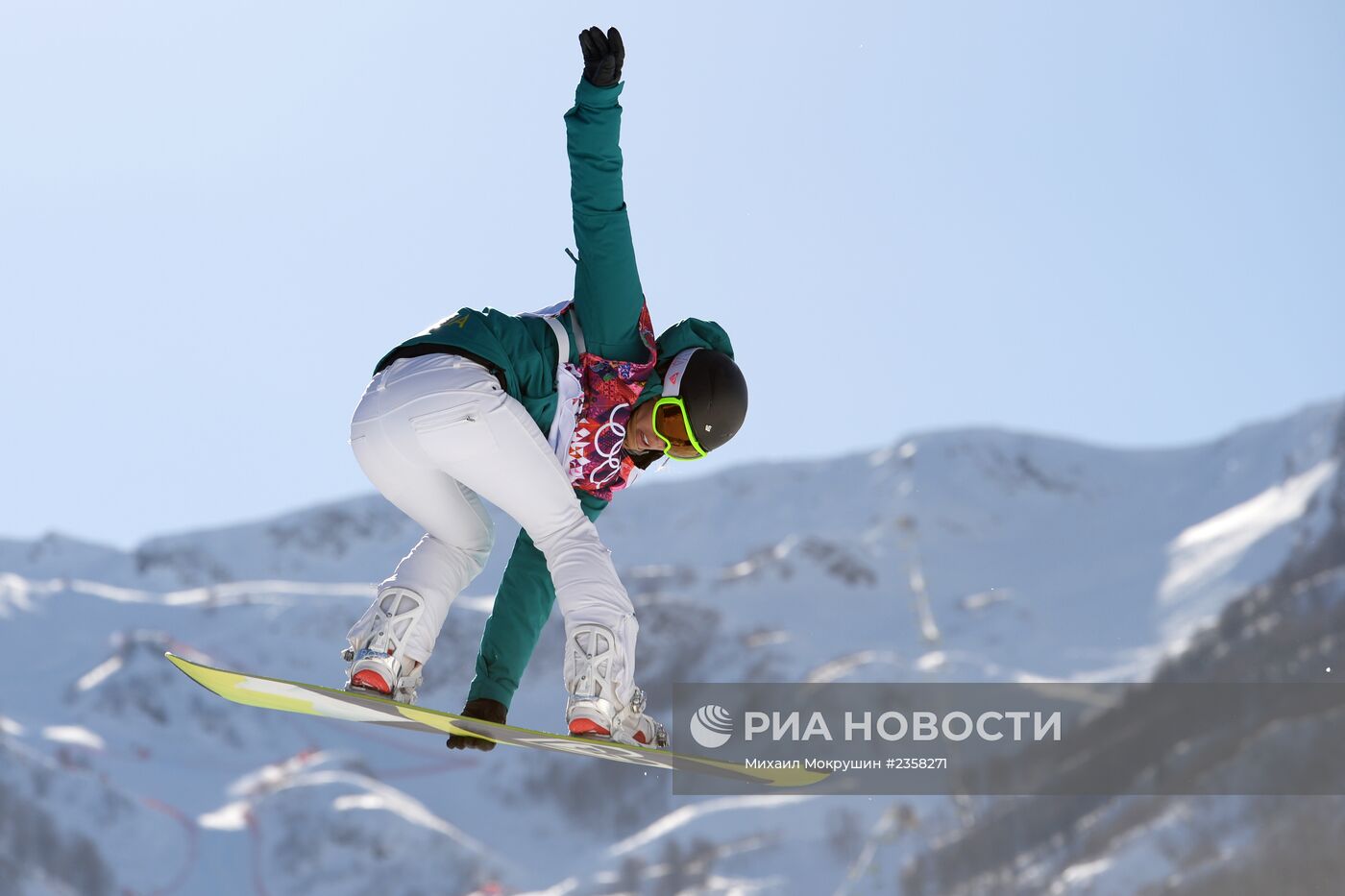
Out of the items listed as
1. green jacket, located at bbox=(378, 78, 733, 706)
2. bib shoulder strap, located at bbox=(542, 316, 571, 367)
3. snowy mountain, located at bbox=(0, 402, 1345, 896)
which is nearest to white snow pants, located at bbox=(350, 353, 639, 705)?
green jacket, located at bbox=(378, 78, 733, 706)

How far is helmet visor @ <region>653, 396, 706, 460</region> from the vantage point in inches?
174

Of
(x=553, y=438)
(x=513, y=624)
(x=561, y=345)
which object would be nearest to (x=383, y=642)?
(x=513, y=624)

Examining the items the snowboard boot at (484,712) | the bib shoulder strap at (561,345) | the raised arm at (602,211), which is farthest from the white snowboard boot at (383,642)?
the raised arm at (602,211)

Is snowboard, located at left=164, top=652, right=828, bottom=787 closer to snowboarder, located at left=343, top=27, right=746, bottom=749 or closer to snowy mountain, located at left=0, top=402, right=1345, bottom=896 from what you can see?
snowboarder, located at left=343, top=27, right=746, bottom=749

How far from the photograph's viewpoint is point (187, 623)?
5994cm

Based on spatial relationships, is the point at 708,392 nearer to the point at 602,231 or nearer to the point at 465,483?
the point at 602,231

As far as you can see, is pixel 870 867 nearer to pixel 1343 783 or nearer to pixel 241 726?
pixel 1343 783

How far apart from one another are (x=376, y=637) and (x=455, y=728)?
438mm

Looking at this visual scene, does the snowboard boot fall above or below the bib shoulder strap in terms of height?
below

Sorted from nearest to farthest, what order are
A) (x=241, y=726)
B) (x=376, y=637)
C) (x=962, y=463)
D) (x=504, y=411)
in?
(x=504, y=411)
(x=376, y=637)
(x=241, y=726)
(x=962, y=463)

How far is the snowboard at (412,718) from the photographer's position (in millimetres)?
4527

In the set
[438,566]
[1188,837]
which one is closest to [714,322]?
[438,566]

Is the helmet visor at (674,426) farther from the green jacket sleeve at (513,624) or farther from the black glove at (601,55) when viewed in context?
the black glove at (601,55)

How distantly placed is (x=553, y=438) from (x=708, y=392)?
0.52 meters
